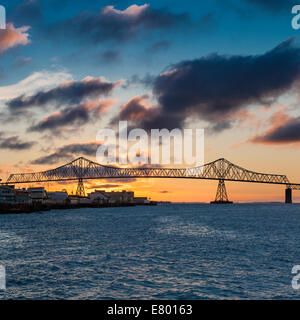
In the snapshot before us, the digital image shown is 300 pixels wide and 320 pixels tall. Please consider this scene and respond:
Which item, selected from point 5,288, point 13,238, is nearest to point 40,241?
point 13,238

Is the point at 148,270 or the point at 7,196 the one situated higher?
the point at 7,196

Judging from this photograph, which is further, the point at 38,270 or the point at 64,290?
the point at 38,270

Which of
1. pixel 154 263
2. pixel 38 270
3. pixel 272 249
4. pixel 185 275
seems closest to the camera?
pixel 185 275

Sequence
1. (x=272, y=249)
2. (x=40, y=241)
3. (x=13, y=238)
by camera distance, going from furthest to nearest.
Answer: (x=13, y=238), (x=40, y=241), (x=272, y=249)

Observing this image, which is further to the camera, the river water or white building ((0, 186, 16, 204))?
white building ((0, 186, 16, 204))

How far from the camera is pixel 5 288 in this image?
19172 mm

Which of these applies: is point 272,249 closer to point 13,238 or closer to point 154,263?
point 154,263

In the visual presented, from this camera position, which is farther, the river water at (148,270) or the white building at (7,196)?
the white building at (7,196)

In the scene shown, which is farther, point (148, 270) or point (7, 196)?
point (7, 196)
